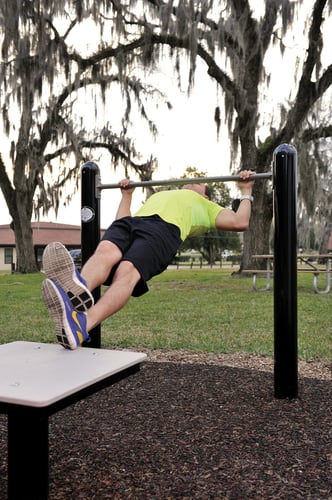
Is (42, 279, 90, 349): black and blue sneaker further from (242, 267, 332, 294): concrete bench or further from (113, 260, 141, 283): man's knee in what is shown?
(242, 267, 332, 294): concrete bench

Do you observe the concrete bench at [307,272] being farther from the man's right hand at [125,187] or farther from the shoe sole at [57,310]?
the shoe sole at [57,310]

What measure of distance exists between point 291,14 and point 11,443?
378 inches

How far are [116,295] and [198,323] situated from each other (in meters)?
3.54

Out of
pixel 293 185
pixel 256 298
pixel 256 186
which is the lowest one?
pixel 256 298

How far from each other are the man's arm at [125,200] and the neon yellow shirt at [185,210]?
0.23m

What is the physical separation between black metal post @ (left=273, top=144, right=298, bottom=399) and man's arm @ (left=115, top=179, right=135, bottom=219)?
904 millimetres

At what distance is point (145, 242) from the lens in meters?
2.28

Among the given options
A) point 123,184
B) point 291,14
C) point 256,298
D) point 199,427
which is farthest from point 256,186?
point 199,427

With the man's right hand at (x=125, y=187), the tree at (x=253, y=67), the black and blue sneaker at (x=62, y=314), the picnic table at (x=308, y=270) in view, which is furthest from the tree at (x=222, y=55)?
the black and blue sneaker at (x=62, y=314)

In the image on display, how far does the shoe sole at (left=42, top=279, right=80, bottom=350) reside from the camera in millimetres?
1728

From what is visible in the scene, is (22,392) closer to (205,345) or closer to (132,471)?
(132,471)

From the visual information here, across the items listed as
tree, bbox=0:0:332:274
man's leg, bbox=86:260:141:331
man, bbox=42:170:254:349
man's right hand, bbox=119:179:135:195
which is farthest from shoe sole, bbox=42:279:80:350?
tree, bbox=0:0:332:274

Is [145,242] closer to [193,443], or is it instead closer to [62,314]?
[62,314]

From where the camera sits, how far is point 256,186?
11820mm
